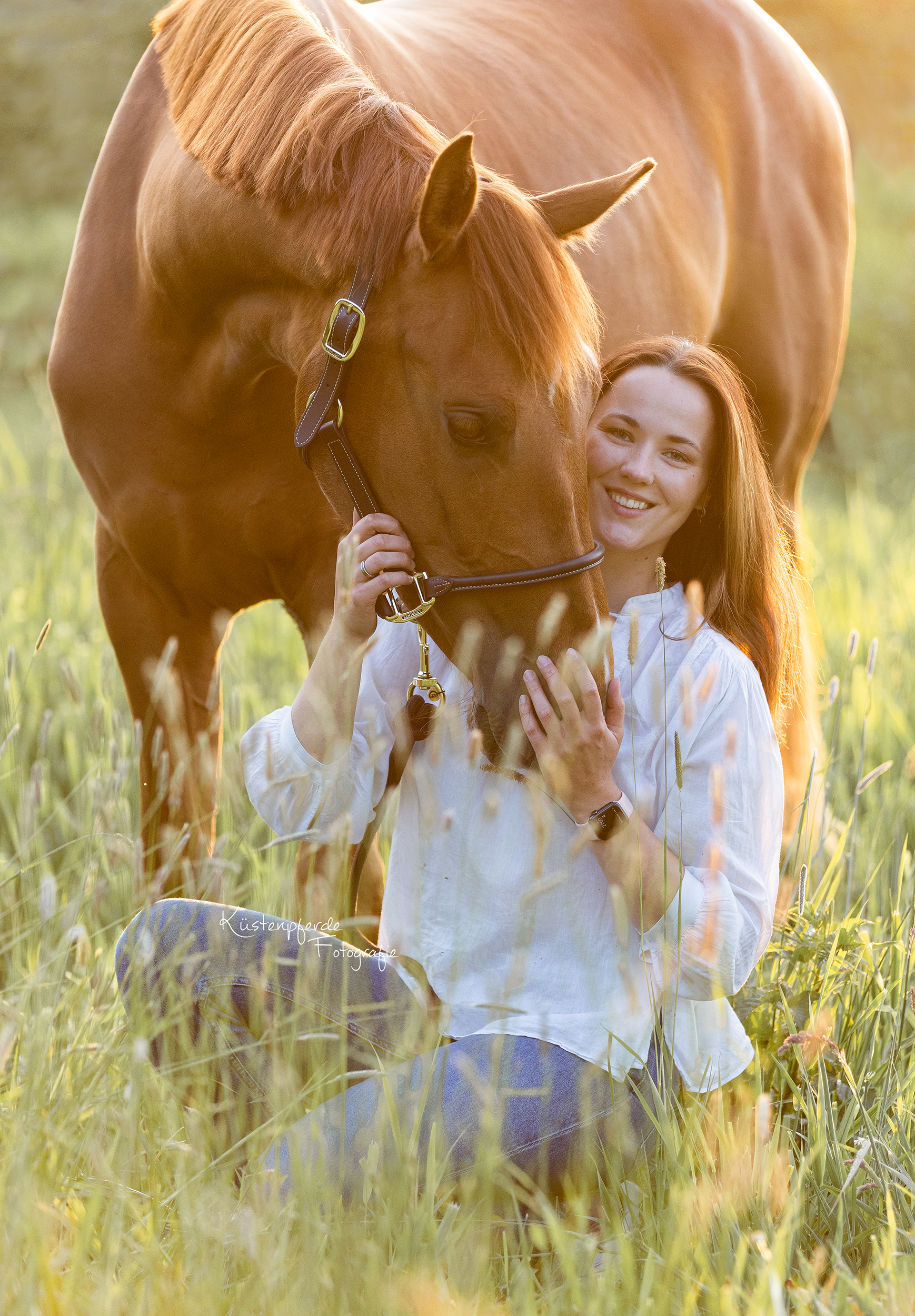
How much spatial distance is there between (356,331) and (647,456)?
1.54ft

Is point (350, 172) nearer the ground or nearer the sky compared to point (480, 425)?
nearer the sky

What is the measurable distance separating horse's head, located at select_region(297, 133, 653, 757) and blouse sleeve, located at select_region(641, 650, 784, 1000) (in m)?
0.19

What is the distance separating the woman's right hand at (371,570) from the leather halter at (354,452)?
0.10ft

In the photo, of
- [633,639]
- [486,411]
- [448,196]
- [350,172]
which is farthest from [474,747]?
[350,172]

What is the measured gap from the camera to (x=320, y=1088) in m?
1.44

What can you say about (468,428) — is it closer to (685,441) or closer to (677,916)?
(685,441)

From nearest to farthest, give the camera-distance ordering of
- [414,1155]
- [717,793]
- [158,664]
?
[414,1155]
[717,793]
[158,664]

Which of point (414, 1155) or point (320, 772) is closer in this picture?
point (414, 1155)

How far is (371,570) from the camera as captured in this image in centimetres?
171

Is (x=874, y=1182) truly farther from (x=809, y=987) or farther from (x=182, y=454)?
(x=182, y=454)

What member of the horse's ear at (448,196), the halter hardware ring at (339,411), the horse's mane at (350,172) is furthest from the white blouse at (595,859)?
the horse's ear at (448,196)

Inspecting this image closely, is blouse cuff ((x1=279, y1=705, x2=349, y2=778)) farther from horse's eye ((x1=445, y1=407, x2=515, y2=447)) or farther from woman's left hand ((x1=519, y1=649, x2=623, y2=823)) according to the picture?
horse's eye ((x1=445, y1=407, x2=515, y2=447))

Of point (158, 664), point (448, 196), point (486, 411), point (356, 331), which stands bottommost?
point (158, 664)

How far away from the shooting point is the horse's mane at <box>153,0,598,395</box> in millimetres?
1654
